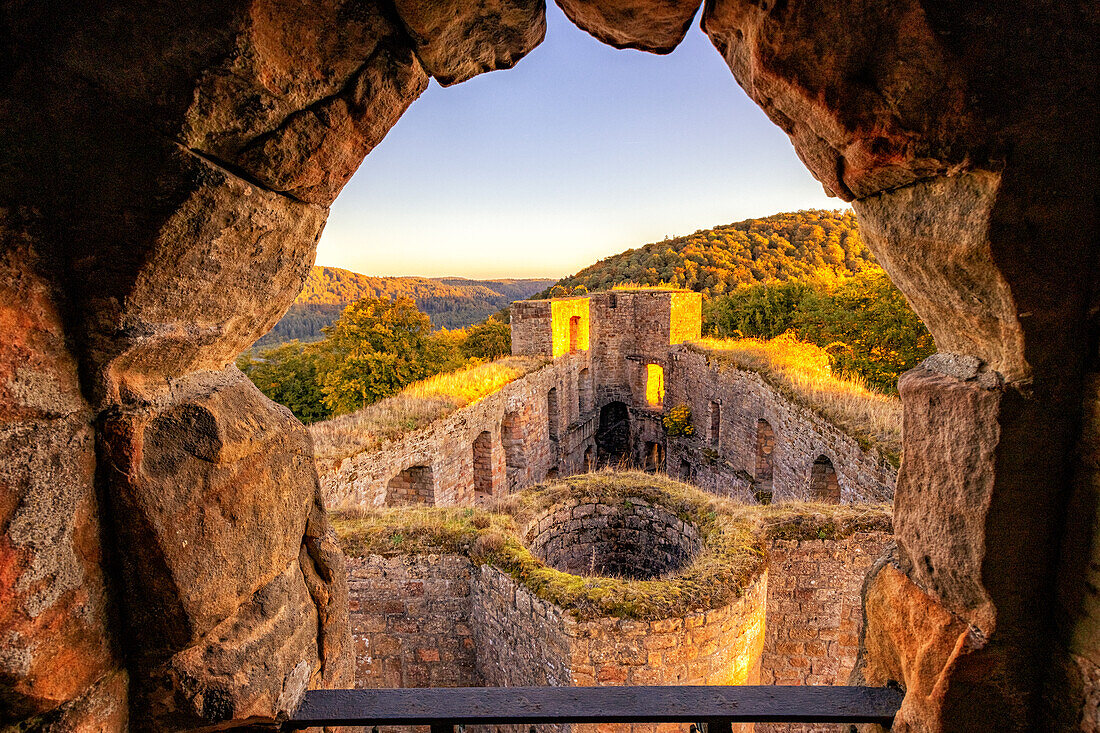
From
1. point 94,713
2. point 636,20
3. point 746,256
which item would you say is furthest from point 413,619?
point 746,256

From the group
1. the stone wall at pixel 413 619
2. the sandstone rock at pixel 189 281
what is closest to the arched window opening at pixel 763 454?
the stone wall at pixel 413 619

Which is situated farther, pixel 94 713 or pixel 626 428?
pixel 626 428

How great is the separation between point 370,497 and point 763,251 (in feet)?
175

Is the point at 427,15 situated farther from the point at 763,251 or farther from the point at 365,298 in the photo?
the point at 763,251

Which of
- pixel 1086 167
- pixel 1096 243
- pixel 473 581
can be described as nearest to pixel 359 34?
pixel 1086 167

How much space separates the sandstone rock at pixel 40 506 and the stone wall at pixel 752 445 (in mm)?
8222

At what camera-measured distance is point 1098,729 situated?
161 cm

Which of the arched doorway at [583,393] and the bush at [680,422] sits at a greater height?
the arched doorway at [583,393]

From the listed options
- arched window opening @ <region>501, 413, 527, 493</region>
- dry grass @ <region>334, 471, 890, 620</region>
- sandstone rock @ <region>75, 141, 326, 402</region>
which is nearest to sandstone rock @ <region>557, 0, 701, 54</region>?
sandstone rock @ <region>75, 141, 326, 402</region>

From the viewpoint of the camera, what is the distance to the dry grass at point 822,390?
28.4ft

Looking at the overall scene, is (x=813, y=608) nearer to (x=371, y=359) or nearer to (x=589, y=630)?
(x=589, y=630)

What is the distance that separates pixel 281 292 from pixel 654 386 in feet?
61.7

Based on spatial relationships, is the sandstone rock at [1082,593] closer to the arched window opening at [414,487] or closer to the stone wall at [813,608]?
the stone wall at [813,608]

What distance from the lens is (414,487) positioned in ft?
36.7
